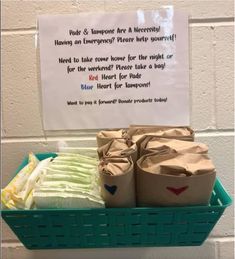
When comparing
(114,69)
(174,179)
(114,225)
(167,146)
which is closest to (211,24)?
(114,69)

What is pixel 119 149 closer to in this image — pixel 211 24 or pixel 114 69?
pixel 114 69

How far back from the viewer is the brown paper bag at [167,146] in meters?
0.86

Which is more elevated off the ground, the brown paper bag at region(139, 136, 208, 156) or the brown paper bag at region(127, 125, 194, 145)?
the brown paper bag at region(127, 125, 194, 145)

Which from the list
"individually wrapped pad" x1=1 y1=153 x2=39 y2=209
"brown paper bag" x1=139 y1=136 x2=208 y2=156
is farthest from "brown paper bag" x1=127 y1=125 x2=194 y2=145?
"individually wrapped pad" x1=1 y1=153 x2=39 y2=209

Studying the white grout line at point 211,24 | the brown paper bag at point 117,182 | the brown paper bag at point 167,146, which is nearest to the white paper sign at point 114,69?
the white grout line at point 211,24

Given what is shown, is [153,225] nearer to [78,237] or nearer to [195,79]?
[78,237]

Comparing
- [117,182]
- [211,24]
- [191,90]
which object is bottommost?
[117,182]

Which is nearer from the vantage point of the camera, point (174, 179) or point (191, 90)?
→ point (174, 179)

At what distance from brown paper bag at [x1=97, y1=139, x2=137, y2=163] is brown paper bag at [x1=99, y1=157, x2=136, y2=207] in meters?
0.02

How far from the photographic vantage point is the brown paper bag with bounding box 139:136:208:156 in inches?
33.9

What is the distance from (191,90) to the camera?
1105 millimetres

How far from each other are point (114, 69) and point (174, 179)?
0.45 metres

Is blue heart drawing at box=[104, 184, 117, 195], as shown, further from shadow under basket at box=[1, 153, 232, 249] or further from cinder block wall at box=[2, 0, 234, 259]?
cinder block wall at box=[2, 0, 234, 259]

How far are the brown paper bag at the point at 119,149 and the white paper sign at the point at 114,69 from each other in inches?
8.5
